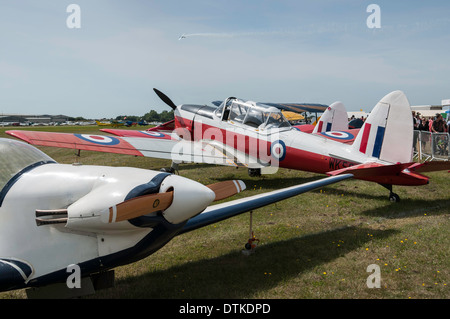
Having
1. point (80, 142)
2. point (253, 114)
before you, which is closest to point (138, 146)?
point (80, 142)

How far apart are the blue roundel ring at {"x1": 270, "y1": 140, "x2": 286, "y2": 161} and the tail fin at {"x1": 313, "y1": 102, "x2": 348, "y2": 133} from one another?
572 centimetres

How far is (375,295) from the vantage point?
3.89m

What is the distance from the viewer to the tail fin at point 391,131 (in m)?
7.19

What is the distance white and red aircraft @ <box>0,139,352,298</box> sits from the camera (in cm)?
291

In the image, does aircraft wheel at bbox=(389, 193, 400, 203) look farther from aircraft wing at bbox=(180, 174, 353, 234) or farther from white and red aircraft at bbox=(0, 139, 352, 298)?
white and red aircraft at bbox=(0, 139, 352, 298)

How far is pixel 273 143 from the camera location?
377 inches

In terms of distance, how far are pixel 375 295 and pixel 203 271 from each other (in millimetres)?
2055

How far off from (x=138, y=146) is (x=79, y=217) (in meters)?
7.43

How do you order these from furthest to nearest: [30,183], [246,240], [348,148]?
[348,148] < [246,240] < [30,183]

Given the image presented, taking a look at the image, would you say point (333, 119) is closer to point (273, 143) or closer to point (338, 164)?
point (273, 143)

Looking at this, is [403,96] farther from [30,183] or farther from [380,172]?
[30,183]

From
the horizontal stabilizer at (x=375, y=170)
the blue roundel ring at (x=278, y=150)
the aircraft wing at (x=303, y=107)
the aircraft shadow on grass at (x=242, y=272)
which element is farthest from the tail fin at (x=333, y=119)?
the aircraft wing at (x=303, y=107)

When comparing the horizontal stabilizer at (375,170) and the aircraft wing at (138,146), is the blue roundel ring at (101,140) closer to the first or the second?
the aircraft wing at (138,146)
